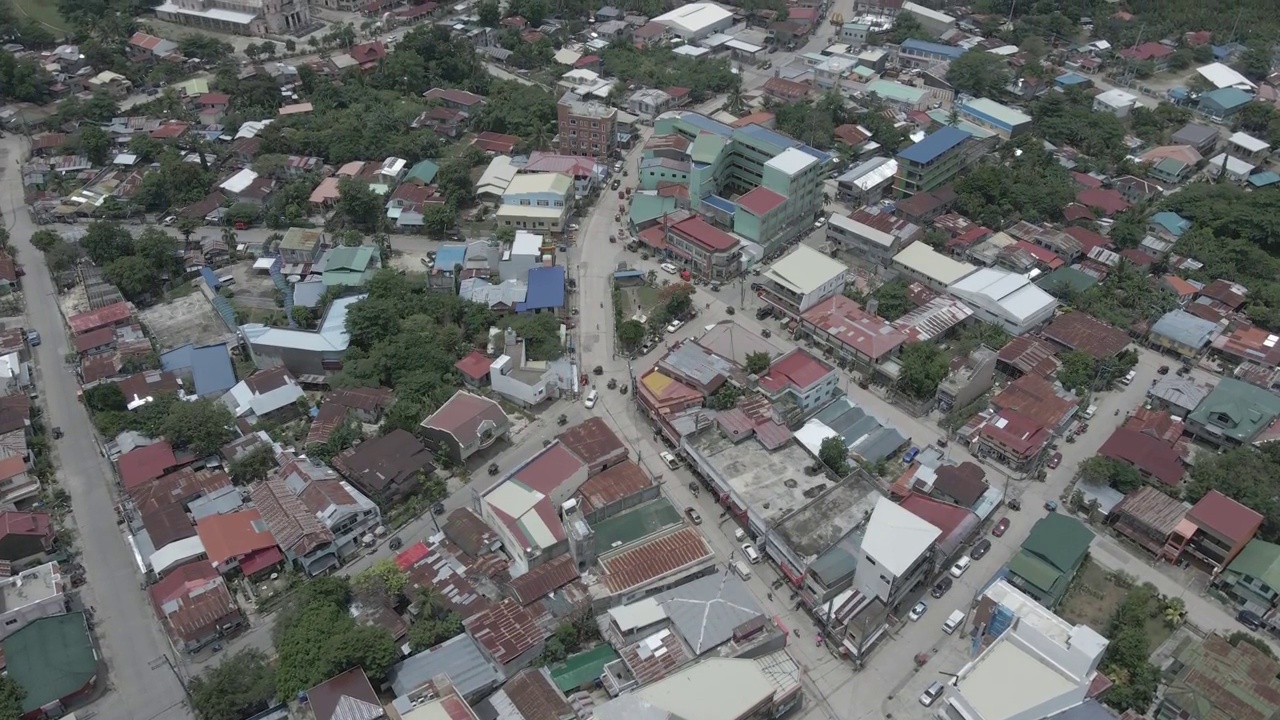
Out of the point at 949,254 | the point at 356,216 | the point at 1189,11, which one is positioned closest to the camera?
the point at 949,254

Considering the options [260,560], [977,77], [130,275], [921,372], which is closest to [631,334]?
[921,372]

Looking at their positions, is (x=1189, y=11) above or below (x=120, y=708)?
above

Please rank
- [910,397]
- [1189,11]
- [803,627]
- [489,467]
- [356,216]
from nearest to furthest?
1. [803,627]
2. [489,467]
3. [910,397]
4. [356,216]
5. [1189,11]

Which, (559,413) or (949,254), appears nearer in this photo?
(559,413)

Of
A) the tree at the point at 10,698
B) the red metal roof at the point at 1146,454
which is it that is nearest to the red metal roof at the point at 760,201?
the red metal roof at the point at 1146,454

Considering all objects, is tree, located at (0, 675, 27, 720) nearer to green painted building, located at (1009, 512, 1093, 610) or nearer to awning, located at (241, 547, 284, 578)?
awning, located at (241, 547, 284, 578)

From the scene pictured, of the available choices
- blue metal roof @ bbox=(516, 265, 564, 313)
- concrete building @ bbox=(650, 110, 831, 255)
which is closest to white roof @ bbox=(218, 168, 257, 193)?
blue metal roof @ bbox=(516, 265, 564, 313)

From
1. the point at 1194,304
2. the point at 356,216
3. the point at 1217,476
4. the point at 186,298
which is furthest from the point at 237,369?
the point at 1194,304

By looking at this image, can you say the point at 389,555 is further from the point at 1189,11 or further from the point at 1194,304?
the point at 1189,11
